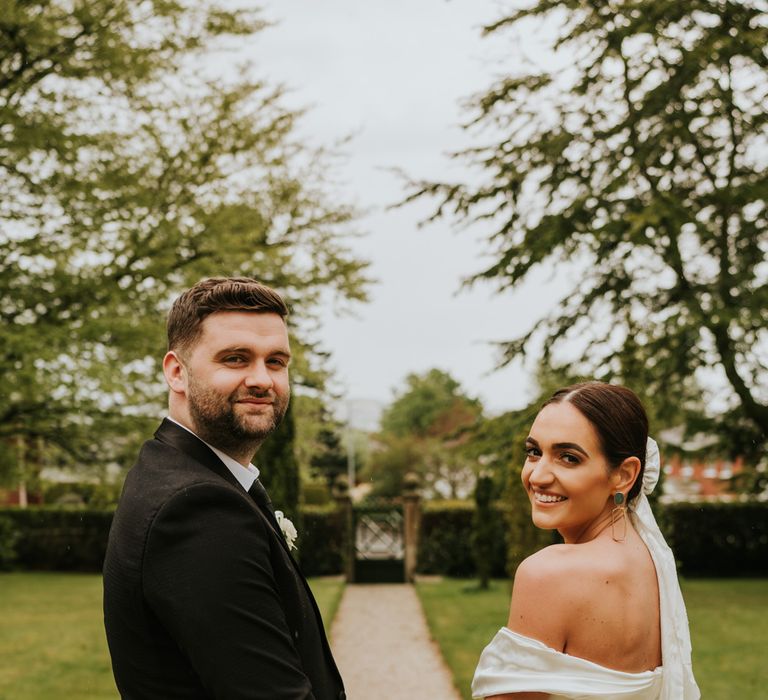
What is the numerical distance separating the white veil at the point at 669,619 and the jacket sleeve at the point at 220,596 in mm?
962

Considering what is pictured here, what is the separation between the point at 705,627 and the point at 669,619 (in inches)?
494

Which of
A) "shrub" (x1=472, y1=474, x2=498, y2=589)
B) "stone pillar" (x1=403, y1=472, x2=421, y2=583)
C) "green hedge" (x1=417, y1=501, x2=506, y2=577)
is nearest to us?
"shrub" (x1=472, y1=474, x2=498, y2=589)

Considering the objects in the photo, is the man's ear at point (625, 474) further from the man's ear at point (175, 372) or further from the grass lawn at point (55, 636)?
the grass lawn at point (55, 636)

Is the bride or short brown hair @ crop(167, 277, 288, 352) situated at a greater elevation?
short brown hair @ crop(167, 277, 288, 352)

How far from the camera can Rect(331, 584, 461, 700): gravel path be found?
9.49m

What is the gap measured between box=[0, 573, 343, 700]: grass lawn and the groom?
314 inches

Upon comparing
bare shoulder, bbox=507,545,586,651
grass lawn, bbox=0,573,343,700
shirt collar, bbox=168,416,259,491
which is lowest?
grass lawn, bbox=0,573,343,700

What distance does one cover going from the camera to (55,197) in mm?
12430

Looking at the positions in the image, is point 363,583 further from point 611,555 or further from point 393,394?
point 393,394

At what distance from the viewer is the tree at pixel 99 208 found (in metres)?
11.6

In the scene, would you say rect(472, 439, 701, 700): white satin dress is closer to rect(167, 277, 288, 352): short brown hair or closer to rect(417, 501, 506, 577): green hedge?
rect(167, 277, 288, 352): short brown hair

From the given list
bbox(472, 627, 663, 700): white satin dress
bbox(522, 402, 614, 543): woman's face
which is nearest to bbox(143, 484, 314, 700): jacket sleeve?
bbox(472, 627, 663, 700): white satin dress

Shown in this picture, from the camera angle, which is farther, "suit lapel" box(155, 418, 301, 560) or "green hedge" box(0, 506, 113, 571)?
"green hedge" box(0, 506, 113, 571)

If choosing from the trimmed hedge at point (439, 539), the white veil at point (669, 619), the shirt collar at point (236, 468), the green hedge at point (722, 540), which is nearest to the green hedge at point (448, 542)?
the trimmed hedge at point (439, 539)
